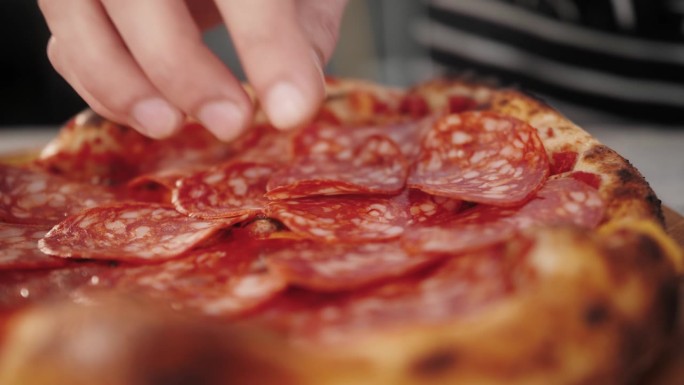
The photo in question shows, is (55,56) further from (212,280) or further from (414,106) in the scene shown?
(414,106)

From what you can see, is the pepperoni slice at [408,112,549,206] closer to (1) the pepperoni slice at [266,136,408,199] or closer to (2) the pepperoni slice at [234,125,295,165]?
(1) the pepperoni slice at [266,136,408,199]

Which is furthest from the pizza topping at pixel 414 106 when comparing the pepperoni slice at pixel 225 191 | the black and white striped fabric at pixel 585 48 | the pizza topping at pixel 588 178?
the black and white striped fabric at pixel 585 48

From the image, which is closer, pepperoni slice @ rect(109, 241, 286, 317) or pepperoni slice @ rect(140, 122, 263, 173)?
pepperoni slice @ rect(109, 241, 286, 317)

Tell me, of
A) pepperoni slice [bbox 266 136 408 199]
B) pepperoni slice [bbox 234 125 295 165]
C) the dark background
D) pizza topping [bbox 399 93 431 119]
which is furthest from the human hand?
the dark background

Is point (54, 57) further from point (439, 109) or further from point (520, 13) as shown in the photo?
point (520, 13)

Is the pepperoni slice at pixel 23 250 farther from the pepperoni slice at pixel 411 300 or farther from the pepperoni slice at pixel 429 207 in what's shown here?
the pepperoni slice at pixel 429 207

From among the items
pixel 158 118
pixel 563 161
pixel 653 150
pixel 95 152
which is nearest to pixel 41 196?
pixel 95 152
